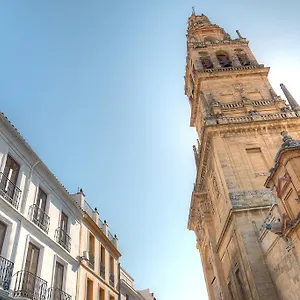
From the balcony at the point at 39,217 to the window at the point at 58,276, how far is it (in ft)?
5.65

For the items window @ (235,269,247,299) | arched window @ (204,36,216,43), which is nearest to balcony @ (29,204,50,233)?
window @ (235,269,247,299)

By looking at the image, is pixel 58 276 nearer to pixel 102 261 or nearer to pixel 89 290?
pixel 89 290

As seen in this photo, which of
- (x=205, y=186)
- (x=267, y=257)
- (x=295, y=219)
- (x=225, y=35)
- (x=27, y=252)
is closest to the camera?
(x=295, y=219)

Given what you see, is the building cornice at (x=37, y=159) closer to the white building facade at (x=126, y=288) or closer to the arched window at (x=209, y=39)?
A: the white building facade at (x=126, y=288)

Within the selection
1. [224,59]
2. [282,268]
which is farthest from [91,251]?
[224,59]

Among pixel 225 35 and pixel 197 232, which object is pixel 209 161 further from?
pixel 225 35

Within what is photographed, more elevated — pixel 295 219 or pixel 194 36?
pixel 194 36

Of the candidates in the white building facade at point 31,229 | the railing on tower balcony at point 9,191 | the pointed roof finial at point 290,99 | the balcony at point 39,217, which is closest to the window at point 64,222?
the white building facade at point 31,229

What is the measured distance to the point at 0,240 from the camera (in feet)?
32.8

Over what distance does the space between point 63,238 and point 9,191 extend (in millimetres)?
4116

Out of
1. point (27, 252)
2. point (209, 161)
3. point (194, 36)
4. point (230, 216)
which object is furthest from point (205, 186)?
point (194, 36)

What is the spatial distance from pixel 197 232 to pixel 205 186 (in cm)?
600

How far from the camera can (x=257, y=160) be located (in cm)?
1922

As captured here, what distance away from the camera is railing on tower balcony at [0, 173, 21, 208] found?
10.7 m
